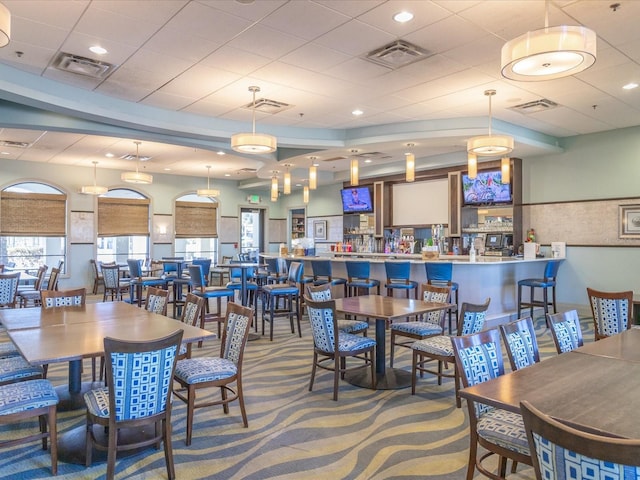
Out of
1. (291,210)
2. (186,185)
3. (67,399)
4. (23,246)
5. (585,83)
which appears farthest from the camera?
(291,210)

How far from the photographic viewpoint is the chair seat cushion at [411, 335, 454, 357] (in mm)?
3898

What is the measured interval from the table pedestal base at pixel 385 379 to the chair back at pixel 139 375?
2.27 meters

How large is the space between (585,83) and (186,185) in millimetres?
10559

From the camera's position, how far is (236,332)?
3.49 metres

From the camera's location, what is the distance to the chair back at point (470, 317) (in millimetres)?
A: 3818

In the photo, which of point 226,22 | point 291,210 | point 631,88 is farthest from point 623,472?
point 291,210

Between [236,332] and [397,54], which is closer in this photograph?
[236,332]

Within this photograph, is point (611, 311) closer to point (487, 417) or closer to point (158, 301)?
point (487, 417)

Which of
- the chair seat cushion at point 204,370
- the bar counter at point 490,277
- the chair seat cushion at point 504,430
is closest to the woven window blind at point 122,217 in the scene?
the bar counter at point 490,277

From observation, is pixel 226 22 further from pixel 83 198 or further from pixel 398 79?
pixel 83 198

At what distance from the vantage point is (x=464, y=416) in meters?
3.64

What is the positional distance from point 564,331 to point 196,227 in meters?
11.6

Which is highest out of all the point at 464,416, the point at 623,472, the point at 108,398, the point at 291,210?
the point at 291,210

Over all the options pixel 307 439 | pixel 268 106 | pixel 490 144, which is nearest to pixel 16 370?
pixel 307 439
